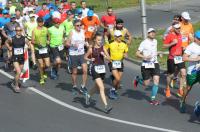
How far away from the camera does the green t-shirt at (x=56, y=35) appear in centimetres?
1733

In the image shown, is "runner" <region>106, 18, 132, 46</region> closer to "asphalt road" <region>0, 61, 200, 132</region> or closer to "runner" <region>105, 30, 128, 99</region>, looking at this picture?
"runner" <region>105, 30, 128, 99</region>

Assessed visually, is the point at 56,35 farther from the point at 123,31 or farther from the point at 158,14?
the point at 158,14

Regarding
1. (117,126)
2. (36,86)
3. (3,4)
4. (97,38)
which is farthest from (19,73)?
(3,4)

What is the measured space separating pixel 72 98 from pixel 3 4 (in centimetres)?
1546

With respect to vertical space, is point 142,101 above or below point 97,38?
below

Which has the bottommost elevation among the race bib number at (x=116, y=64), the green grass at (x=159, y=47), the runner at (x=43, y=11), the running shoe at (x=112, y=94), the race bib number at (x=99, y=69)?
the green grass at (x=159, y=47)

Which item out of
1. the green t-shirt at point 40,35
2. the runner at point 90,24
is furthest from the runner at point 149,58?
the runner at point 90,24

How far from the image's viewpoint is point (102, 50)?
46.8ft

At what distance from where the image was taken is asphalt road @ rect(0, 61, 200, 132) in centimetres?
1240

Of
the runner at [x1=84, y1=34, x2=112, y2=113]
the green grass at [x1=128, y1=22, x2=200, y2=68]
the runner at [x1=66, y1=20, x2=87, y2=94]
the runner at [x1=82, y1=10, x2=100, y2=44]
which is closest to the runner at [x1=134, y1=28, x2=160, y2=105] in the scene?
the runner at [x1=84, y1=34, x2=112, y2=113]

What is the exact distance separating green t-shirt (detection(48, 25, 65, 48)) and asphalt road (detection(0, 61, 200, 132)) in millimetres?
1297

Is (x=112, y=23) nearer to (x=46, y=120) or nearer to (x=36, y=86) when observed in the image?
(x=36, y=86)

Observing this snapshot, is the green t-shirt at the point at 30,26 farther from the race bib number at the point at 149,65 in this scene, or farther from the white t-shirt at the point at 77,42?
the race bib number at the point at 149,65

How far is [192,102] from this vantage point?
568 inches
